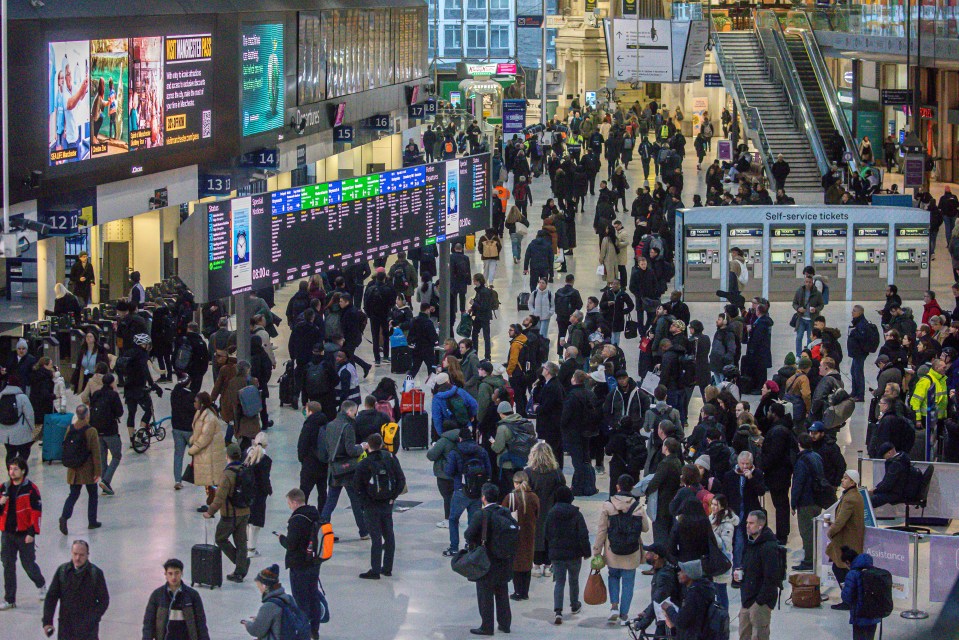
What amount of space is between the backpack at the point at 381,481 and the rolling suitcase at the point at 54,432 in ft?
15.5

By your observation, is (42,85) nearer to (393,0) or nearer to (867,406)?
(867,406)

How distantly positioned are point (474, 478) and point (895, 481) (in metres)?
3.78

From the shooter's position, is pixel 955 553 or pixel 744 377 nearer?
pixel 955 553

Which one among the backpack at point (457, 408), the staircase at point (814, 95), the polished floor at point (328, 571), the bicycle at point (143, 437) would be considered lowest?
the polished floor at point (328, 571)

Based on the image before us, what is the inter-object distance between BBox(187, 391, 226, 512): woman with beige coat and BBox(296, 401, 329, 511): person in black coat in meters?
0.74

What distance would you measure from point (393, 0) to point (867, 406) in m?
24.1

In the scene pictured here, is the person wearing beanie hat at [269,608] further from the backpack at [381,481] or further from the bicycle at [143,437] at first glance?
the bicycle at [143,437]

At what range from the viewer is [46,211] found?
71.6 feet

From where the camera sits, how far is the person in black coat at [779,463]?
45.1ft

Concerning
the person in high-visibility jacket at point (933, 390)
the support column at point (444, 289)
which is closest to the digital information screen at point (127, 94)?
the support column at point (444, 289)

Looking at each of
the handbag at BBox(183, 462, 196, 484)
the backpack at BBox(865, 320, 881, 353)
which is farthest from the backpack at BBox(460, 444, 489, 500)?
the backpack at BBox(865, 320, 881, 353)

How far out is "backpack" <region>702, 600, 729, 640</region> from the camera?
1008 cm

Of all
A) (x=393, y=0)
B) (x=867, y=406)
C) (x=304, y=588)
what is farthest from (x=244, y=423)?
(x=393, y=0)

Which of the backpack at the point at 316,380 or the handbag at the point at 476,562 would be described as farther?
the backpack at the point at 316,380
